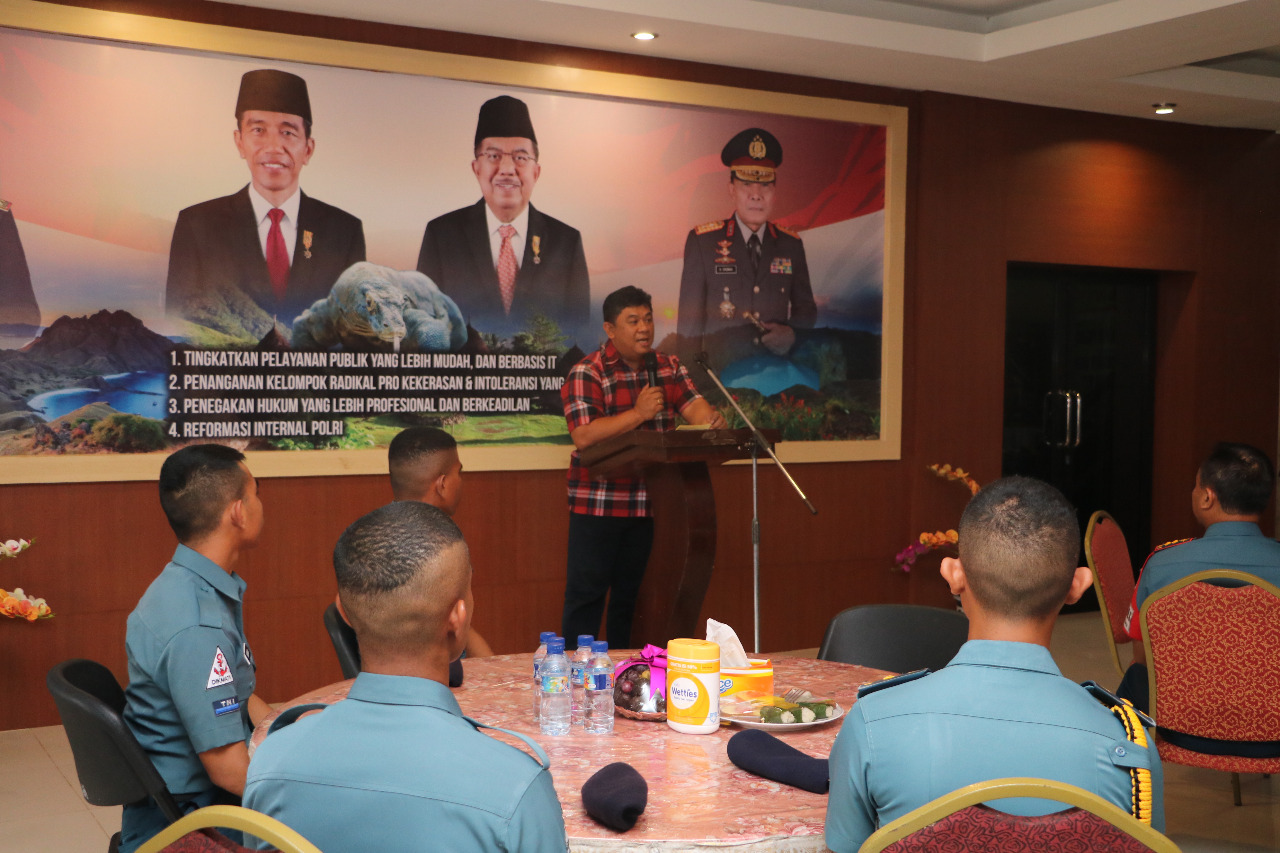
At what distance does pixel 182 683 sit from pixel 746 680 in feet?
3.72

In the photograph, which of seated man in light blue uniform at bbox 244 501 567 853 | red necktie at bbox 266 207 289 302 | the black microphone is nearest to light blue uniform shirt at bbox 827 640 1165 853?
seated man in light blue uniform at bbox 244 501 567 853

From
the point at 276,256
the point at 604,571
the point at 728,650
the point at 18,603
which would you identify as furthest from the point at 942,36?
the point at 18,603

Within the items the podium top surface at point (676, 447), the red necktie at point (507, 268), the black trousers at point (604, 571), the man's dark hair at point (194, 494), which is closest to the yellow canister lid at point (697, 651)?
the man's dark hair at point (194, 494)

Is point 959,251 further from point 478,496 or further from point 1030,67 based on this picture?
point 478,496

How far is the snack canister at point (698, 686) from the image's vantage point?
215 centimetres

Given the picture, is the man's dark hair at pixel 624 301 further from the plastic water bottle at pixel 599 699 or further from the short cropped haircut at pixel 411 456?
the plastic water bottle at pixel 599 699

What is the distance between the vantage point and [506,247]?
5266mm

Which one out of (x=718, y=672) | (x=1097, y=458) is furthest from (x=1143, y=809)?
(x=1097, y=458)

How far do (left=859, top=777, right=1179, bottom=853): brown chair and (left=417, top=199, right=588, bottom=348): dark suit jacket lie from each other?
4239mm

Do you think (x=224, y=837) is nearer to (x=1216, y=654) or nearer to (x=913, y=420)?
(x=1216, y=654)

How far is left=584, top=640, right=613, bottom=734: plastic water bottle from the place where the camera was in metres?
2.19

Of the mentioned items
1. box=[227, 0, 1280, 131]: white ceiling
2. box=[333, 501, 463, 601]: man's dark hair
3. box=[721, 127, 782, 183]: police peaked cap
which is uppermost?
box=[227, 0, 1280, 131]: white ceiling

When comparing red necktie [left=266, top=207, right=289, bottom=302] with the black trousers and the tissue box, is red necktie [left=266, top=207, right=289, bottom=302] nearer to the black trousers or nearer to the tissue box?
the black trousers

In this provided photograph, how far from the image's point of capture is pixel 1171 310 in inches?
285
